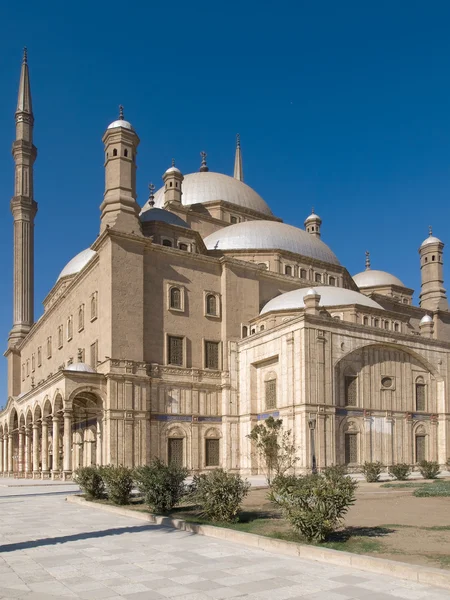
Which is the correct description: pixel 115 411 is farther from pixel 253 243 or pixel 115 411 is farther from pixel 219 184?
pixel 219 184

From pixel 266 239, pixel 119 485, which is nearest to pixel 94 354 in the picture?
pixel 266 239

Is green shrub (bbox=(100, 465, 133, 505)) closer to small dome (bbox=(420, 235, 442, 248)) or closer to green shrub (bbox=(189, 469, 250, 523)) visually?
green shrub (bbox=(189, 469, 250, 523))

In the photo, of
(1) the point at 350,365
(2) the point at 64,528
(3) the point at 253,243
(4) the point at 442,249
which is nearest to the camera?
(2) the point at 64,528

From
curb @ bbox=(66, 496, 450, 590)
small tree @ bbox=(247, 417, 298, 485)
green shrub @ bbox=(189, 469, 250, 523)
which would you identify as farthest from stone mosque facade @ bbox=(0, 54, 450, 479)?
curb @ bbox=(66, 496, 450, 590)

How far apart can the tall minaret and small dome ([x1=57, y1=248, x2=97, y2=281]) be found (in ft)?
17.2

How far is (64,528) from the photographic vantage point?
1265 cm

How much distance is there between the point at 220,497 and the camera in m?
12.5

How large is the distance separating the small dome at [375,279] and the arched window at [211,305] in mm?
22774

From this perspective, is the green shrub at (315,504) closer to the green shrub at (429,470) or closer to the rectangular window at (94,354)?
the green shrub at (429,470)

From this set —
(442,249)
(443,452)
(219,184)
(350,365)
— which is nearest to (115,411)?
(350,365)

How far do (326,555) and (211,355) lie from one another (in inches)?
1038

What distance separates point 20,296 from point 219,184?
19.3 m

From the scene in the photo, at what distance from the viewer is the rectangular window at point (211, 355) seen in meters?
34.8

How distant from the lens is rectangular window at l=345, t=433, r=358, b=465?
3150cm
